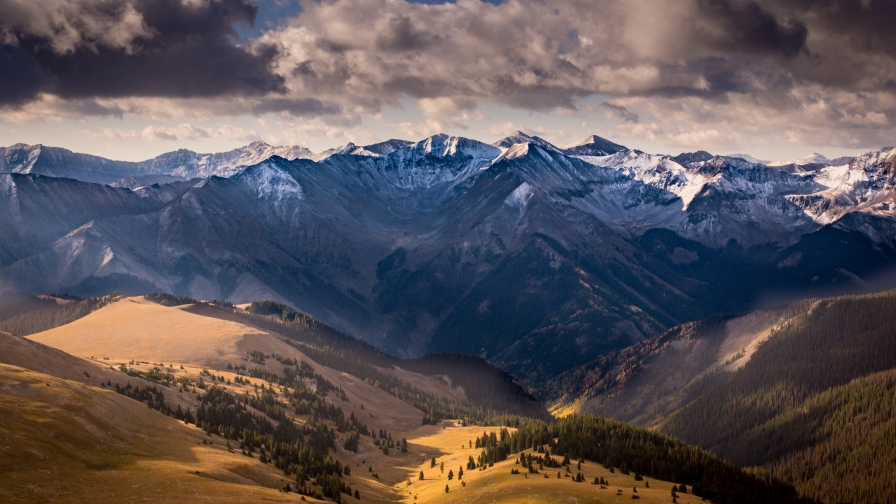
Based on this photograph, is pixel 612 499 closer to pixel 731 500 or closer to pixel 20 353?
pixel 731 500

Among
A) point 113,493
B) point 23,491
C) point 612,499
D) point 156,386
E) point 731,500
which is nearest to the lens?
point 23,491

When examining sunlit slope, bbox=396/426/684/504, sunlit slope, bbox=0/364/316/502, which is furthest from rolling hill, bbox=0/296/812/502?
sunlit slope, bbox=396/426/684/504

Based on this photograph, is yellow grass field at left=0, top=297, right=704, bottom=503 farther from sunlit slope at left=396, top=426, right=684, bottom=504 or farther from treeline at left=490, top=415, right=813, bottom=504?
treeline at left=490, top=415, right=813, bottom=504

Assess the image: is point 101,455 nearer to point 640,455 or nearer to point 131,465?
point 131,465

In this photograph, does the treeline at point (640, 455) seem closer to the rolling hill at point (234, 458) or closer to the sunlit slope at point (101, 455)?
the rolling hill at point (234, 458)

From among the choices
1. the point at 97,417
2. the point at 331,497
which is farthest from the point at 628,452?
the point at 97,417
